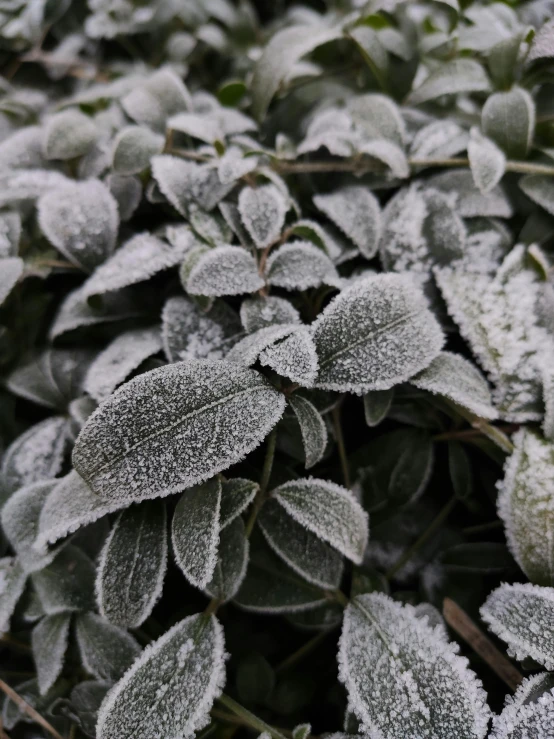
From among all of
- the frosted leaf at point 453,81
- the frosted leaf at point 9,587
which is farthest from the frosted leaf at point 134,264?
the frosted leaf at point 453,81

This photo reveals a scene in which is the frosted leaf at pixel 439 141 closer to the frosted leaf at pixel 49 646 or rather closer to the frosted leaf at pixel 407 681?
the frosted leaf at pixel 407 681

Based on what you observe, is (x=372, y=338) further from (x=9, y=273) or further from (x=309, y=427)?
(x=9, y=273)

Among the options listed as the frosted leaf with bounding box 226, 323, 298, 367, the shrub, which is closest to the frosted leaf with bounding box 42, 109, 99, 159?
the shrub

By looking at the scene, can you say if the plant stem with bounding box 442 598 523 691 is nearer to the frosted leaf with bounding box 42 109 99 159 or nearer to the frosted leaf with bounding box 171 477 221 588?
the frosted leaf with bounding box 171 477 221 588

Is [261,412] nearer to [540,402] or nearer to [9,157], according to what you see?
[540,402]

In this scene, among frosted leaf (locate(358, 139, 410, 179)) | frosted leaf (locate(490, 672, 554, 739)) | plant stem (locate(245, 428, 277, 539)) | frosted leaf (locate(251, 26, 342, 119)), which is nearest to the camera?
frosted leaf (locate(490, 672, 554, 739))


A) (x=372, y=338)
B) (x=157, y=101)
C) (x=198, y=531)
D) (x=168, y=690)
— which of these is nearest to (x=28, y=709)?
(x=168, y=690)
